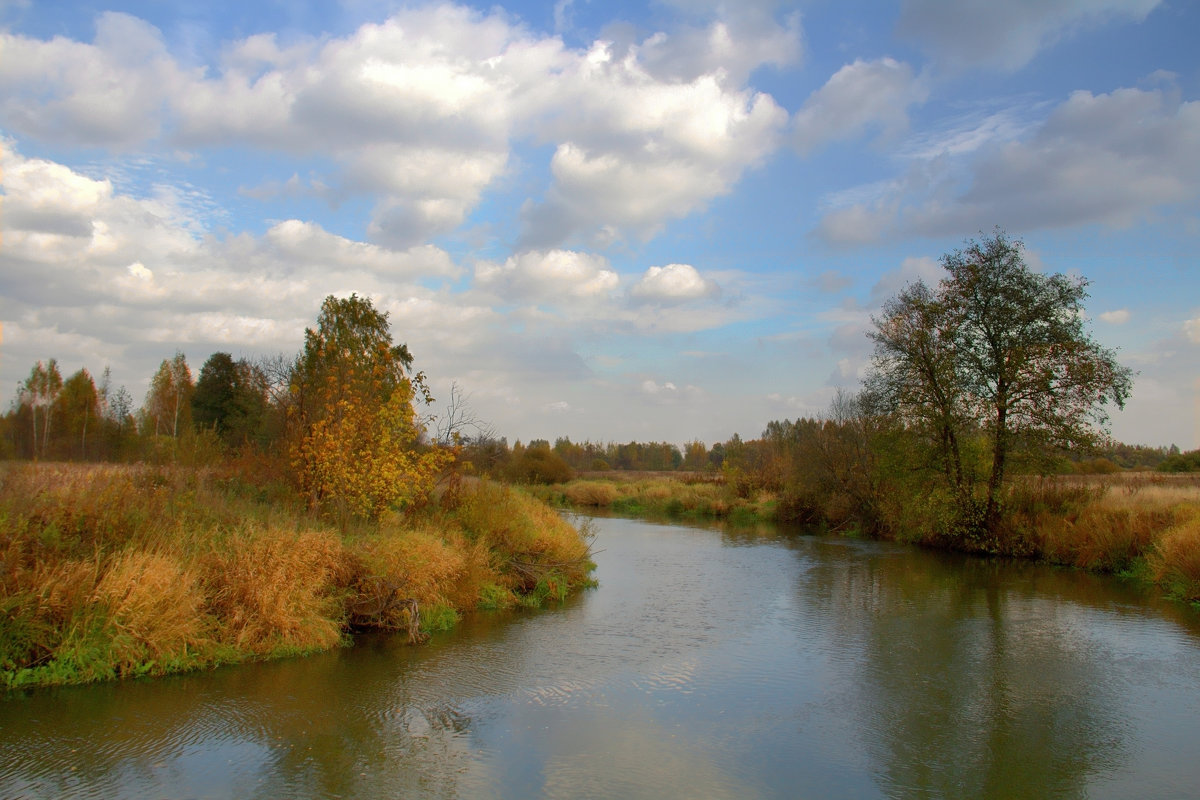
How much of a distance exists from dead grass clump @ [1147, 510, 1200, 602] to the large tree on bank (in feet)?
19.2

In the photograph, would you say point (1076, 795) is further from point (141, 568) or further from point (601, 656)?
point (141, 568)

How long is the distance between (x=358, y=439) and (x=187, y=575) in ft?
17.8

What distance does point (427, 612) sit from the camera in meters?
12.6

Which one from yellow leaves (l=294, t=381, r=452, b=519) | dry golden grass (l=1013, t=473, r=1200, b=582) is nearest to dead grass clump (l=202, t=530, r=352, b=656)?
yellow leaves (l=294, t=381, r=452, b=519)

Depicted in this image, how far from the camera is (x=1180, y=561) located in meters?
16.8

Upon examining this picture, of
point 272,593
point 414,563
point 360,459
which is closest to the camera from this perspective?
point 272,593

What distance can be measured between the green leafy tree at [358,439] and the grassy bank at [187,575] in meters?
0.65

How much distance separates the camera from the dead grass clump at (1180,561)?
53.7 feet

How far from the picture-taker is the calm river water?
22.1ft

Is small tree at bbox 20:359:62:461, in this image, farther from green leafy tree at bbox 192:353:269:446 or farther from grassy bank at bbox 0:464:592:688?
grassy bank at bbox 0:464:592:688

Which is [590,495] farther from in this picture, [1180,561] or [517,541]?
[1180,561]

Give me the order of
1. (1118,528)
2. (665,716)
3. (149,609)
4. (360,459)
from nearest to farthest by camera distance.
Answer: (665,716) → (149,609) → (360,459) → (1118,528)

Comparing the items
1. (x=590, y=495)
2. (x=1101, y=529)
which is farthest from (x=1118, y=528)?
(x=590, y=495)

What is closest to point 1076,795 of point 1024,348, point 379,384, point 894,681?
point 894,681
